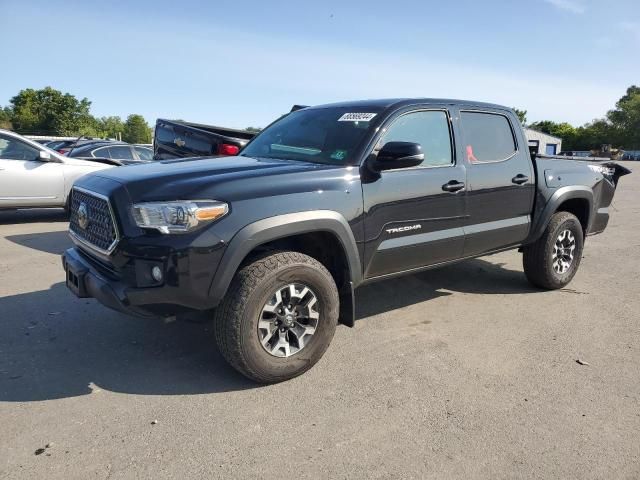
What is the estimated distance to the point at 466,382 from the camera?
10.6 ft

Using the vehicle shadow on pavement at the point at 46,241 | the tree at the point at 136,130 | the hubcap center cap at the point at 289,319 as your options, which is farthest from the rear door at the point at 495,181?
the tree at the point at 136,130

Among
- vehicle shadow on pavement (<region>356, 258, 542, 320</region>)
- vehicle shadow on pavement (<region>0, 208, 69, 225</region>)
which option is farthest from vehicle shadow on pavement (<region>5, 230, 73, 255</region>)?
vehicle shadow on pavement (<region>356, 258, 542, 320</region>)

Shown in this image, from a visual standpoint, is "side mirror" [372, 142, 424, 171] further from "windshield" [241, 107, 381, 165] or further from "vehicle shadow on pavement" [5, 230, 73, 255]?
"vehicle shadow on pavement" [5, 230, 73, 255]

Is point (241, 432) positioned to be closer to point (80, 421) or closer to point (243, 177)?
point (80, 421)

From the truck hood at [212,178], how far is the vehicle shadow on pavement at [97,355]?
3.93 feet

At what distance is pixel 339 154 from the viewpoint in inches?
142

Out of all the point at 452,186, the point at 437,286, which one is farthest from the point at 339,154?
the point at 437,286

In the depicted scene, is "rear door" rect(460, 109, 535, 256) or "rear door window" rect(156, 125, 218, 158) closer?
"rear door" rect(460, 109, 535, 256)

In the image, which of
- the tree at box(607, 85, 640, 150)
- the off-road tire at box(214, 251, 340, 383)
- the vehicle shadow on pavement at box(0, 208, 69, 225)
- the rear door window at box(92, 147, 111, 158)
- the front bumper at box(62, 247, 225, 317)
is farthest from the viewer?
the tree at box(607, 85, 640, 150)

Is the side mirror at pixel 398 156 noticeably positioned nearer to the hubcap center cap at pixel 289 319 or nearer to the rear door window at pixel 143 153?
the hubcap center cap at pixel 289 319

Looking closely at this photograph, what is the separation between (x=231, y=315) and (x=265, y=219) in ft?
1.96

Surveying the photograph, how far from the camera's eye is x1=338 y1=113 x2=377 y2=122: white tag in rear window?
382 centimetres

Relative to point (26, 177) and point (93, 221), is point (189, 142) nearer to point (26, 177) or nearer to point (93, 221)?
point (26, 177)

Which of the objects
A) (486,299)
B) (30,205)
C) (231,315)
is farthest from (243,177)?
(30,205)
